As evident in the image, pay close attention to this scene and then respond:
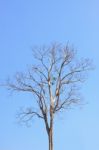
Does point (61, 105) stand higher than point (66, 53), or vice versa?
point (66, 53)

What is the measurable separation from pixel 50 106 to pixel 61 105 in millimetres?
982

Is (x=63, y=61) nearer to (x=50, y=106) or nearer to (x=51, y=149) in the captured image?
(x=50, y=106)

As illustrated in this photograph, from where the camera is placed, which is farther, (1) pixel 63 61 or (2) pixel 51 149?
(1) pixel 63 61

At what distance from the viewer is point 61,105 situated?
102ft

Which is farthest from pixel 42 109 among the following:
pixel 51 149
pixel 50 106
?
pixel 51 149

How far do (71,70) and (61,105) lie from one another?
2.89 m

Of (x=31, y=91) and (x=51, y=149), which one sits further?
(x=31, y=91)

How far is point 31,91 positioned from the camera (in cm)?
3177

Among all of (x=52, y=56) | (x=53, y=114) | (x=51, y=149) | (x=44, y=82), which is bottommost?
(x=51, y=149)

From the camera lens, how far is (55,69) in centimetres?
3183

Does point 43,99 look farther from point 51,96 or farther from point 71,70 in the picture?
point 71,70

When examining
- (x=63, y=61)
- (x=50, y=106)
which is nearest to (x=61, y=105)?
(x=50, y=106)

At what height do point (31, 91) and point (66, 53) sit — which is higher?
point (66, 53)

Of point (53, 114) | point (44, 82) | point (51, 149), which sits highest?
point (44, 82)
